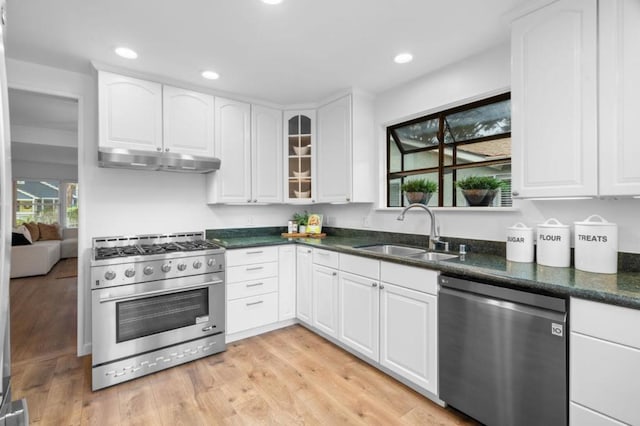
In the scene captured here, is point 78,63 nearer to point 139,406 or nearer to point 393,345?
point 139,406

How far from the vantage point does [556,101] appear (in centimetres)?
177

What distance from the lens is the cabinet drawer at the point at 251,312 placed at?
2.92m

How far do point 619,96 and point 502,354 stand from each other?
141 cm

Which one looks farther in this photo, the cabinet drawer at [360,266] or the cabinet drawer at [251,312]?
the cabinet drawer at [251,312]

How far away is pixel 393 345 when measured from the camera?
7.46 ft

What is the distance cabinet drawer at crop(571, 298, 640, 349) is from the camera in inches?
50.8

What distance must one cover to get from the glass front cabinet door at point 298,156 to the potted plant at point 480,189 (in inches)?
67.9

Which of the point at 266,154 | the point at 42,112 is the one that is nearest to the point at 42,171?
the point at 42,112

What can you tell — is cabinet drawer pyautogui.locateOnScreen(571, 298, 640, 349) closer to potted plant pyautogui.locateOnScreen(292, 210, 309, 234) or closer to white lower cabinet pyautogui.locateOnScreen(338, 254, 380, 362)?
white lower cabinet pyautogui.locateOnScreen(338, 254, 380, 362)

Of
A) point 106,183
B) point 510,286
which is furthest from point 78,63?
point 510,286

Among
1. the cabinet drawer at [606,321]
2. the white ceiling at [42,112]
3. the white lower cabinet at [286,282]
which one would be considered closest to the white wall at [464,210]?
the cabinet drawer at [606,321]

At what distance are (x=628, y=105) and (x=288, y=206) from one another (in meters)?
3.20

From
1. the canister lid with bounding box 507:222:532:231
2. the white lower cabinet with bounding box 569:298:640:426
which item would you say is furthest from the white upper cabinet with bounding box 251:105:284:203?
the white lower cabinet with bounding box 569:298:640:426

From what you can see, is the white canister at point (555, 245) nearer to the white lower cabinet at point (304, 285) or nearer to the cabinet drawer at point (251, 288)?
the white lower cabinet at point (304, 285)
